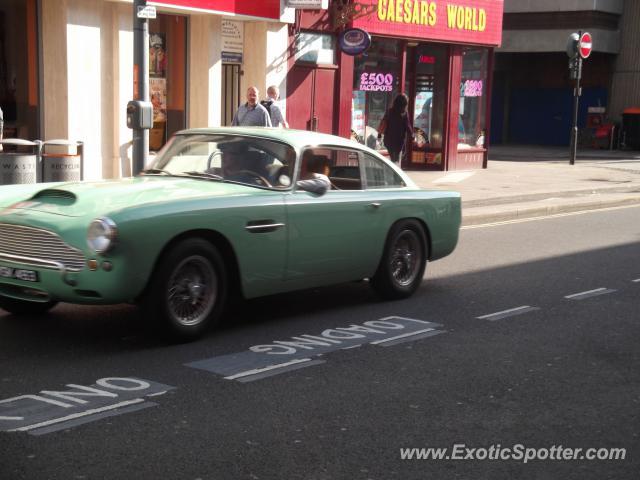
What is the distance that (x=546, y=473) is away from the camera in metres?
4.71

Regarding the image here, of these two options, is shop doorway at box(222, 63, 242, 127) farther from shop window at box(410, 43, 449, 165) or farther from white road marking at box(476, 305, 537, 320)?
white road marking at box(476, 305, 537, 320)

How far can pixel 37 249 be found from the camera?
668cm

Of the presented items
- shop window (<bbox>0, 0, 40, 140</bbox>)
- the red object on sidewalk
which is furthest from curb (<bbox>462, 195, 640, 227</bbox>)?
the red object on sidewalk

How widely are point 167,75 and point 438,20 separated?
815 cm

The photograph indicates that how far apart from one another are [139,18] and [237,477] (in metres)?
8.78

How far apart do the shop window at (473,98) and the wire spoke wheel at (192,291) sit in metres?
19.3

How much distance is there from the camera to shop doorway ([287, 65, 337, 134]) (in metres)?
20.6

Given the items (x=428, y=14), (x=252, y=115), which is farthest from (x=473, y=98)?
(x=252, y=115)

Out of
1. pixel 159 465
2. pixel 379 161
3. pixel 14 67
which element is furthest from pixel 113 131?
pixel 159 465

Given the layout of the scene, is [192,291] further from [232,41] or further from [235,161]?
[232,41]

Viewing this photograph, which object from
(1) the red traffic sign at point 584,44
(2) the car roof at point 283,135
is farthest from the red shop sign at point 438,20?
(2) the car roof at point 283,135

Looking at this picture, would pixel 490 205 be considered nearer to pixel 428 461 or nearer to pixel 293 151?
pixel 293 151

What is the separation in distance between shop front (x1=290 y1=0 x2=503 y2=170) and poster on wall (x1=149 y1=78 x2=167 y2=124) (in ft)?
11.4

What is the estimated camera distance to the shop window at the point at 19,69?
1619 centimetres
